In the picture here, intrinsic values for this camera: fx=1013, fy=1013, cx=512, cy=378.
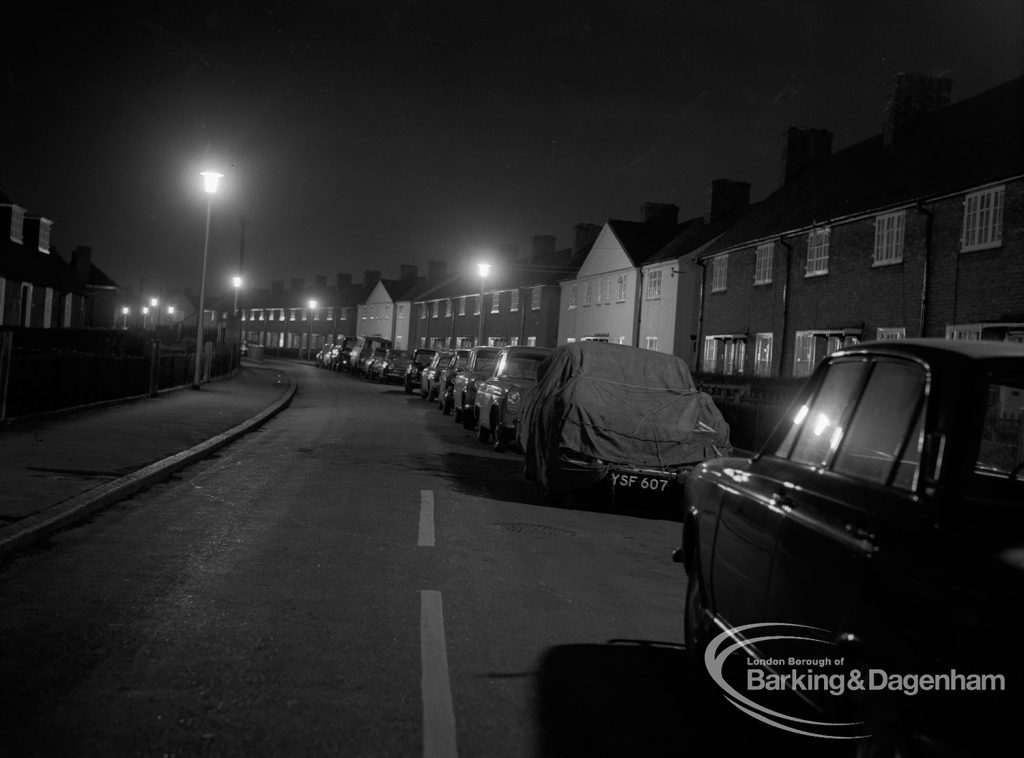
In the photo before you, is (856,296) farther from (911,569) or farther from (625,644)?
(911,569)

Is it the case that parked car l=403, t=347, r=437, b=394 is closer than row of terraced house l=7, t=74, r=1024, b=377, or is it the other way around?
row of terraced house l=7, t=74, r=1024, b=377

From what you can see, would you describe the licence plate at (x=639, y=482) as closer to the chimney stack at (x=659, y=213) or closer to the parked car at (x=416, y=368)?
the parked car at (x=416, y=368)

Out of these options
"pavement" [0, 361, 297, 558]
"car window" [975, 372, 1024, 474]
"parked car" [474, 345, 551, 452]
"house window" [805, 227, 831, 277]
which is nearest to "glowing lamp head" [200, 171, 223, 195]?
"pavement" [0, 361, 297, 558]

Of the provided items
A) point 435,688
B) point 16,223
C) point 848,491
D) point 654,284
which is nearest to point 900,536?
point 848,491

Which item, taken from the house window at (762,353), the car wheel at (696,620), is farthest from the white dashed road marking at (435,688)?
the house window at (762,353)

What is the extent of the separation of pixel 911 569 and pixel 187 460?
12178mm

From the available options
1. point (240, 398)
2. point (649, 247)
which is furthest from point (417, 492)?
point (649, 247)

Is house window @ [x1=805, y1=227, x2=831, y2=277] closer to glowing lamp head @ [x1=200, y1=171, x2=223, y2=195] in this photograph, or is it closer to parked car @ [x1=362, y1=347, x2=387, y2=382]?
glowing lamp head @ [x1=200, y1=171, x2=223, y2=195]

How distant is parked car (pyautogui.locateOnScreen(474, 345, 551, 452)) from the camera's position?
57.7 ft

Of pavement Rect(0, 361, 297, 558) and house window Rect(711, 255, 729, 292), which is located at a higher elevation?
house window Rect(711, 255, 729, 292)

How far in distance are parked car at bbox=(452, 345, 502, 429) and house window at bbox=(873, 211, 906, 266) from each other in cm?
1052

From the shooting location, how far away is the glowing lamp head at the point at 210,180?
Result: 2778cm

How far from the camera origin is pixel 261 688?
15.2 ft

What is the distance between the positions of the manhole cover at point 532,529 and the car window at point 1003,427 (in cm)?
585
